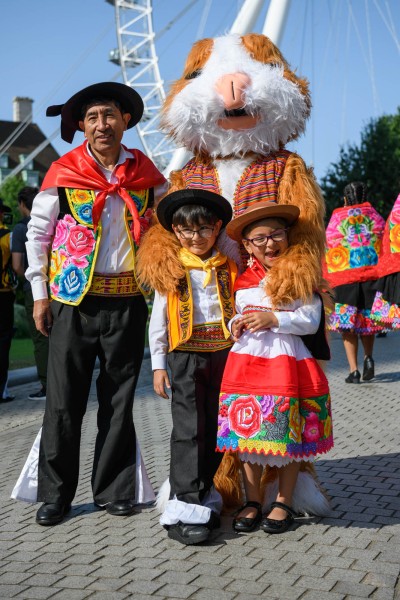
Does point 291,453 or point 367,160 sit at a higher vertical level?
point 367,160

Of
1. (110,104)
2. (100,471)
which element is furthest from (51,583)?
(110,104)

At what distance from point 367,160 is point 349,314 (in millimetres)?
23541

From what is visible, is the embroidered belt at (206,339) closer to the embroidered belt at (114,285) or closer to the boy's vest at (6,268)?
the embroidered belt at (114,285)

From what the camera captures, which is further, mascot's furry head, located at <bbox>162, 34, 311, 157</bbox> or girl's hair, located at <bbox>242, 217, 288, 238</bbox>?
mascot's furry head, located at <bbox>162, 34, 311, 157</bbox>

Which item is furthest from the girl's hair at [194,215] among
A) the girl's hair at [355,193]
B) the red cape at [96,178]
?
the girl's hair at [355,193]

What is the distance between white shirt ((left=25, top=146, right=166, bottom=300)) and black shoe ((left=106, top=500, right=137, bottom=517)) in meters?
1.03


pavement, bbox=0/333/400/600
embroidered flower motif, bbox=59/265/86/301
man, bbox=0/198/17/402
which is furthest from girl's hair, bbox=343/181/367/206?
embroidered flower motif, bbox=59/265/86/301

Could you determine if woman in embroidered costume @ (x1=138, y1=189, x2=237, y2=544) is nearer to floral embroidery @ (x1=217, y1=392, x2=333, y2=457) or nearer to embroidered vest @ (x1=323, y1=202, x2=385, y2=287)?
floral embroidery @ (x1=217, y1=392, x2=333, y2=457)

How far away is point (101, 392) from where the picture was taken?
13.4 ft

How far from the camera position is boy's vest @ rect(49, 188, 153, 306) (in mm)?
3900

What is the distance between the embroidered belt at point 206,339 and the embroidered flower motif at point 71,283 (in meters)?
0.57

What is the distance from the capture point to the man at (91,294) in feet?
12.9

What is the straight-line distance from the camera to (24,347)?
14.8 metres

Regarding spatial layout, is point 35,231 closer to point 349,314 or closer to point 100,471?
point 100,471
